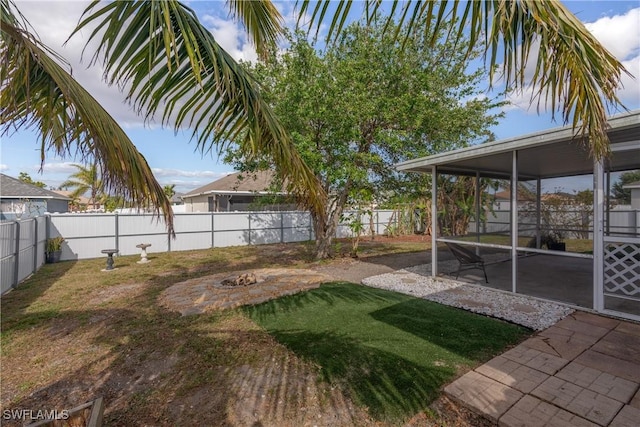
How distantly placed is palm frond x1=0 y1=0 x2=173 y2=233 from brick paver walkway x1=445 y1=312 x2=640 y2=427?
3.12 m

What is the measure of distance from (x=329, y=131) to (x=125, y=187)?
290 inches

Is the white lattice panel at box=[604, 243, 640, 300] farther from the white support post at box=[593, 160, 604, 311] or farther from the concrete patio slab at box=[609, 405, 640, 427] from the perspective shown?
the concrete patio slab at box=[609, 405, 640, 427]

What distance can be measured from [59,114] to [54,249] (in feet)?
Answer: 37.5

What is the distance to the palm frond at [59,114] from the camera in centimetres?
159

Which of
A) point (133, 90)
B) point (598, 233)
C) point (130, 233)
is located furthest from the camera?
point (130, 233)

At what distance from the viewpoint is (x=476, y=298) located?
5.67 metres

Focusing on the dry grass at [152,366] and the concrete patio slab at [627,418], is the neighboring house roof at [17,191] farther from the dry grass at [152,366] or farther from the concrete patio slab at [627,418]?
the concrete patio slab at [627,418]

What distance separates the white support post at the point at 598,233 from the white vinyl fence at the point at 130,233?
798 centimetres

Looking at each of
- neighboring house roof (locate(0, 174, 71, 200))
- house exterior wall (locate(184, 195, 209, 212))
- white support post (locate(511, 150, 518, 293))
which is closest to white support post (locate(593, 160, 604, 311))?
white support post (locate(511, 150, 518, 293))

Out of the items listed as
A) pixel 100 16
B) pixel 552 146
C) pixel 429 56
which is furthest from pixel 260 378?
pixel 429 56

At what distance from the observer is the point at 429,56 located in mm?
9359

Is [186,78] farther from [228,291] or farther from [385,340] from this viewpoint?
[228,291]

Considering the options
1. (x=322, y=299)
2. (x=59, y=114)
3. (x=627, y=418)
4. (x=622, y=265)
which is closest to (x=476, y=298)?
(x=622, y=265)

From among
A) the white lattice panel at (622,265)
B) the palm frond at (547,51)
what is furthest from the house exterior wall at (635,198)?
the palm frond at (547,51)
